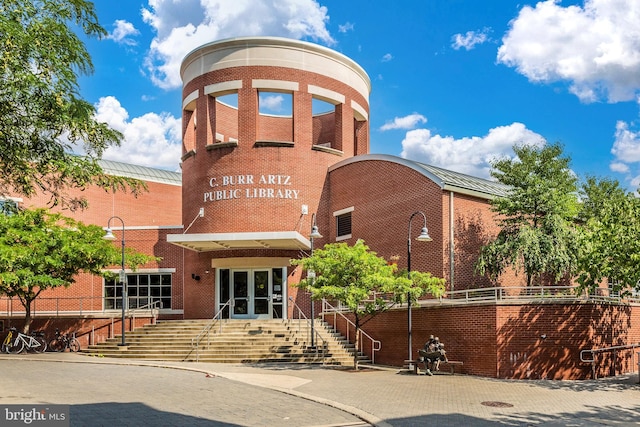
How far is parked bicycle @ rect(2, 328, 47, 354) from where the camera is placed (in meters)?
26.3

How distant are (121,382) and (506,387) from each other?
375 inches

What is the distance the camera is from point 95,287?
32.0 meters

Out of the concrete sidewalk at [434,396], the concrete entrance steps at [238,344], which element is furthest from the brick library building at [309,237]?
the concrete sidewalk at [434,396]

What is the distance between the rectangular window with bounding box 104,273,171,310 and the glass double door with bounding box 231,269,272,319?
5097 mm

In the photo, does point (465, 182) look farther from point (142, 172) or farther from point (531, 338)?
point (142, 172)

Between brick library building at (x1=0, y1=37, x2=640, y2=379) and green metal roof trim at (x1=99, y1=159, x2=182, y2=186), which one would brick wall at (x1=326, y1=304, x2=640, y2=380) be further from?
green metal roof trim at (x1=99, y1=159, x2=182, y2=186)

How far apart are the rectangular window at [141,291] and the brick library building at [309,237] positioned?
6 cm

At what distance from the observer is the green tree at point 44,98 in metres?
7.61

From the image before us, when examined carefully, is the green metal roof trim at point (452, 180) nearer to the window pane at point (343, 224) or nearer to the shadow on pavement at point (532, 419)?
the window pane at point (343, 224)

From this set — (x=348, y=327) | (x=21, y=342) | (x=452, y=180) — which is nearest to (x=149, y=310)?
(x=21, y=342)

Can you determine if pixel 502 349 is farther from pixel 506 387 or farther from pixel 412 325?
pixel 412 325

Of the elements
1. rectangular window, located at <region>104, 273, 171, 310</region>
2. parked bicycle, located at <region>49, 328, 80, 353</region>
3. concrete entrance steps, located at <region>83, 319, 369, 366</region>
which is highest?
rectangular window, located at <region>104, 273, 171, 310</region>

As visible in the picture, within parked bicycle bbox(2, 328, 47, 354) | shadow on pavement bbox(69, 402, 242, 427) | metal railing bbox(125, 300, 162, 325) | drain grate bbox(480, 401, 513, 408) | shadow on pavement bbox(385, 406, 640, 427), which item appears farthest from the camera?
metal railing bbox(125, 300, 162, 325)


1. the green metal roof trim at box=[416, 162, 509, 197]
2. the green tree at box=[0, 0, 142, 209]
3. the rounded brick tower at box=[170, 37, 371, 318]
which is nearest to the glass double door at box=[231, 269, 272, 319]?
the rounded brick tower at box=[170, 37, 371, 318]
